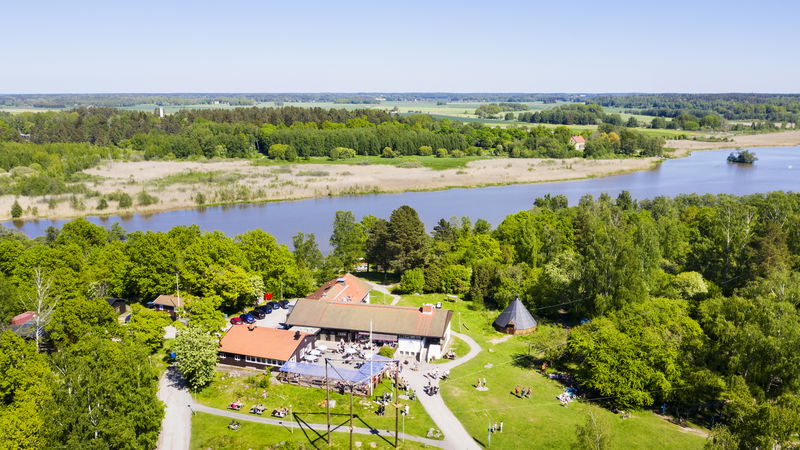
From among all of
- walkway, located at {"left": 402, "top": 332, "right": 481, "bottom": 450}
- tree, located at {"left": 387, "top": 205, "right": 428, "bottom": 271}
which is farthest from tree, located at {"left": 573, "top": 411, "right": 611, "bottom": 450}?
tree, located at {"left": 387, "top": 205, "right": 428, "bottom": 271}

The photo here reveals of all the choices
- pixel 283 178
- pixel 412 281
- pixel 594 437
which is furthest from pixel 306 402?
pixel 283 178

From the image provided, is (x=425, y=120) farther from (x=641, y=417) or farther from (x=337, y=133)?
(x=641, y=417)

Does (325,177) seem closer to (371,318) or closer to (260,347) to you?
(371,318)

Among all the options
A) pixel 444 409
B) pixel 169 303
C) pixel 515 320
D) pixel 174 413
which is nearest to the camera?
pixel 174 413

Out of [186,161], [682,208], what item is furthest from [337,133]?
[682,208]

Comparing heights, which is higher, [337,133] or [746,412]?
[337,133]

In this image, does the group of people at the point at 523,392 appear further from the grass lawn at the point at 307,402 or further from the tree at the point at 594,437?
the tree at the point at 594,437
